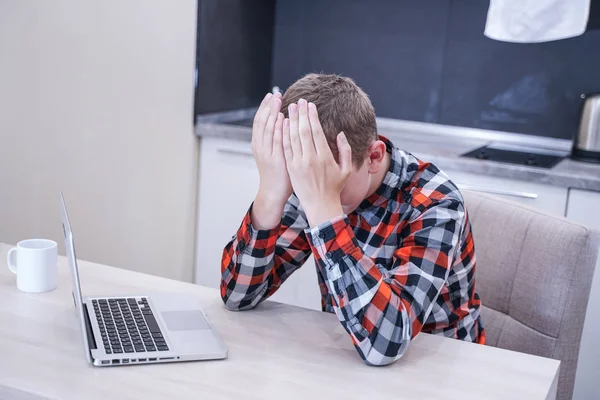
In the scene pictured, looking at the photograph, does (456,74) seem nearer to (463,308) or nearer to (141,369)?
(463,308)

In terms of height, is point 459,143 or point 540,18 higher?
point 540,18

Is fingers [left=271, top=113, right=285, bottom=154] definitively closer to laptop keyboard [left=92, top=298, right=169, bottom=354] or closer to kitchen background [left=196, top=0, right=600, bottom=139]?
laptop keyboard [left=92, top=298, right=169, bottom=354]

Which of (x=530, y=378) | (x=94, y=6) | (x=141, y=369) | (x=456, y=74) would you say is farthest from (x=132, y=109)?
(x=530, y=378)

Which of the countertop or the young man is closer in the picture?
the young man

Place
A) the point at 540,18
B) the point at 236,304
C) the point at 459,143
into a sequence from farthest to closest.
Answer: the point at 459,143
the point at 540,18
the point at 236,304

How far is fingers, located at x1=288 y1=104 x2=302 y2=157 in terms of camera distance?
1.21 meters

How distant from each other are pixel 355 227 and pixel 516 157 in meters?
1.29

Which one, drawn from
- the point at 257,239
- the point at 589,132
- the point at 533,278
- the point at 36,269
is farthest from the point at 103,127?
the point at 589,132

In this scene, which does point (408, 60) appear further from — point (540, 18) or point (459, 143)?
point (540, 18)

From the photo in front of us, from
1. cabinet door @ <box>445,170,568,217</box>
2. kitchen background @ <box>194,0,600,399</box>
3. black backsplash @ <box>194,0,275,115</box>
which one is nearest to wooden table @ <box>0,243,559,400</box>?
cabinet door @ <box>445,170,568,217</box>

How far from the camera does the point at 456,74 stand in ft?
9.68

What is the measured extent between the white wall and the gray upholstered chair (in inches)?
47.6

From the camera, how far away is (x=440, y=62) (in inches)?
117

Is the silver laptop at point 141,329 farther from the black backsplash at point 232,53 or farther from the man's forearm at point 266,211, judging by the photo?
the black backsplash at point 232,53
